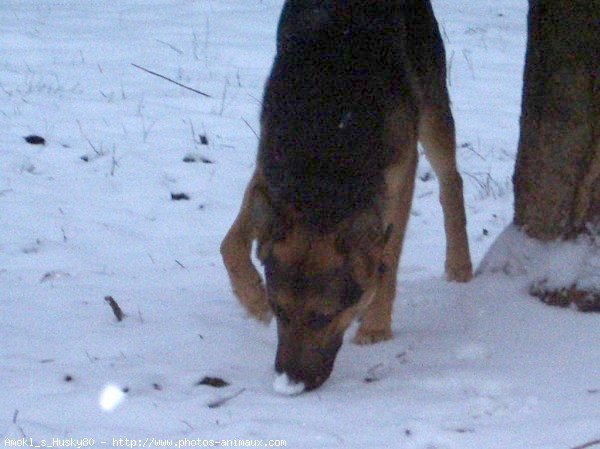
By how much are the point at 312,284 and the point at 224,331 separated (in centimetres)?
97

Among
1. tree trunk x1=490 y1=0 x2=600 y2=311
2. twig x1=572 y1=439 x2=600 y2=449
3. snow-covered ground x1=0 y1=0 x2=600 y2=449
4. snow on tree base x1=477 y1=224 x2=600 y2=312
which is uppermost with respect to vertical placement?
tree trunk x1=490 y1=0 x2=600 y2=311

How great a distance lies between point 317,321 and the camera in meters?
4.10

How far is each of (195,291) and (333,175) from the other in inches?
63.3

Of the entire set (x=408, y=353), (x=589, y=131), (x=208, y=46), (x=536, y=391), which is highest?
(x=589, y=131)

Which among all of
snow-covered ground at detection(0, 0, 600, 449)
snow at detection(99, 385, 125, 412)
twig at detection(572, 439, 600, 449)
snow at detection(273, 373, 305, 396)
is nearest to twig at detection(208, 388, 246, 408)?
snow-covered ground at detection(0, 0, 600, 449)

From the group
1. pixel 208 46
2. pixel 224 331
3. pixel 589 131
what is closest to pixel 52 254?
pixel 224 331

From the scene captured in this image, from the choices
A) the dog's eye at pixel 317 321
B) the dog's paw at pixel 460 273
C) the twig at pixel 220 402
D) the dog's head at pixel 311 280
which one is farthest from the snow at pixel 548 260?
the twig at pixel 220 402

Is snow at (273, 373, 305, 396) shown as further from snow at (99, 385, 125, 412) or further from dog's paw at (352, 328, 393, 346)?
dog's paw at (352, 328, 393, 346)

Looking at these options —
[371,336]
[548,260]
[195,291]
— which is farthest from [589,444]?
[195,291]

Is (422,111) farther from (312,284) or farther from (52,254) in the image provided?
(52,254)

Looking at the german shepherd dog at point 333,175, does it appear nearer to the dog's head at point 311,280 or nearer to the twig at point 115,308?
the dog's head at point 311,280

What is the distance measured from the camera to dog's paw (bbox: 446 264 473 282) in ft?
18.5

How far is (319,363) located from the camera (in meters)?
4.13

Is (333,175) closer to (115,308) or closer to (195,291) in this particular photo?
(115,308)
